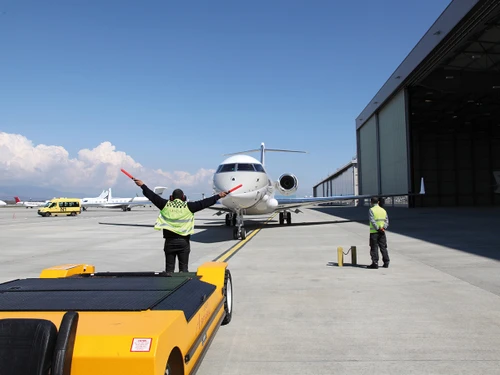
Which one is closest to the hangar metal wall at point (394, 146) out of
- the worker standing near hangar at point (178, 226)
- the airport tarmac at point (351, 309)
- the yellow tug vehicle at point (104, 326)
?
the airport tarmac at point (351, 309)

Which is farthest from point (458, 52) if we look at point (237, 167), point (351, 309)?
point (351, 309)

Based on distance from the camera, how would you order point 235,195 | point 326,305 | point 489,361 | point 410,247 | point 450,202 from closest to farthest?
point 489,361, point 326,305, point 410,247, point 235,195, point 450,202

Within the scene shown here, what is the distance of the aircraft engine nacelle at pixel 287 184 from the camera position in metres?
23.6

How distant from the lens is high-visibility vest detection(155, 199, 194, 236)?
633 centimetres

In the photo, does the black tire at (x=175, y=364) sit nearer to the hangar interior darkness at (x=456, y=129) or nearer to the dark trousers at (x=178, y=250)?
the dark trousers at (x=178, y=250)

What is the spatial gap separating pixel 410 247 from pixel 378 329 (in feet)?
27.7

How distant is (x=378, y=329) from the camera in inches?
194

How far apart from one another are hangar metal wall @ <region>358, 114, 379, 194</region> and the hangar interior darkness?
4459mm

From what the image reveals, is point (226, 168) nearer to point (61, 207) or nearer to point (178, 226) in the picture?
point (178, 226)

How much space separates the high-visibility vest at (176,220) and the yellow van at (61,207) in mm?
46053

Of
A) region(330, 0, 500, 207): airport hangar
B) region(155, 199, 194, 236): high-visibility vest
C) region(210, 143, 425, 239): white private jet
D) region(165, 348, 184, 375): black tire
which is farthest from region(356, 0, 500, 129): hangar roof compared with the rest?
region(165, 348, 184, 375): black tire

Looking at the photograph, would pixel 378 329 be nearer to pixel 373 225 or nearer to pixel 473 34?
pixel 373 225

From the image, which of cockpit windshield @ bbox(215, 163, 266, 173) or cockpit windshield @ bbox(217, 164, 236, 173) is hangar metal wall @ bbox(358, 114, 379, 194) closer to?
cockpit windshield @ bbox(215, 163, 266, 173)

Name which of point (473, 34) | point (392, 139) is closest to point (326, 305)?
point (473, 34)
